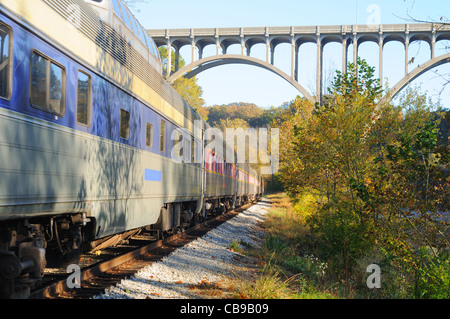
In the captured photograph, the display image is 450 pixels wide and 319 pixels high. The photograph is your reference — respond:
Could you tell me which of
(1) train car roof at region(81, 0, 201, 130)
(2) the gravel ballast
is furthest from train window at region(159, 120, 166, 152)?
(2) the gravel ballast

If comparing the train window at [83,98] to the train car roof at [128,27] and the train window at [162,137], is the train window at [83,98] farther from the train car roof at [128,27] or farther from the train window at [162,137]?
the train window at [162,137]

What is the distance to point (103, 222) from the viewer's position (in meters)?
7.03

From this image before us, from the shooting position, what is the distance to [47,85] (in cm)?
533

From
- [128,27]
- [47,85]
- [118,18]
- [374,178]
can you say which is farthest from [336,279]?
[47,85]

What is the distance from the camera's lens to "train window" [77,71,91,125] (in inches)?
245

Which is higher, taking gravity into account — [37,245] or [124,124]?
[124,124]

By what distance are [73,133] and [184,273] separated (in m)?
3.22

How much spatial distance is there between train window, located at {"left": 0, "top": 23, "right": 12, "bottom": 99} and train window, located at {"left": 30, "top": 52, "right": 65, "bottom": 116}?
1.40ft

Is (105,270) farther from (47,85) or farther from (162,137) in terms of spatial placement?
(162,137)

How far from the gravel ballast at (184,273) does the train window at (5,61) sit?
2.66 m

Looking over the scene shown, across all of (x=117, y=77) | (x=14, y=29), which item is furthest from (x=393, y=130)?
(x=14, y=29)

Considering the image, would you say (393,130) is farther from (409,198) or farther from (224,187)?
(224,187)
